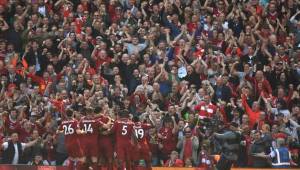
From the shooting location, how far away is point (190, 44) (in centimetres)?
2781

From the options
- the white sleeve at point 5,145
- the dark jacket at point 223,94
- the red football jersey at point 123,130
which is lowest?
the white sleeve at point 5,145

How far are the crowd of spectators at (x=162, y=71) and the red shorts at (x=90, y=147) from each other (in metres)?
2.35

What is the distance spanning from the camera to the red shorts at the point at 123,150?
2147 cm

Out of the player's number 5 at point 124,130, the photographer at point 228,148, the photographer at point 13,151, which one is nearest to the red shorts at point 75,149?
the player's number 5 at point 124,130

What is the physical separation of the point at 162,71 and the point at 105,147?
5421 mm

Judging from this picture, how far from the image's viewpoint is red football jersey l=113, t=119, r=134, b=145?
21.3 meters

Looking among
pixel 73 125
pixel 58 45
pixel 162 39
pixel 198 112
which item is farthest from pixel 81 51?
pixel 73 125

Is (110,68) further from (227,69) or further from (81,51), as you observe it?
(227,69)

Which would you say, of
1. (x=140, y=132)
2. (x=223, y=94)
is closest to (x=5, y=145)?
(x=140, y=132)

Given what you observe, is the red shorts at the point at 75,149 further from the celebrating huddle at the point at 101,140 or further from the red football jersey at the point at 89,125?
the red football jersey at the point at 89,125

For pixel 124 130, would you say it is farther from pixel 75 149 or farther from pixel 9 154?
pixel 9 154

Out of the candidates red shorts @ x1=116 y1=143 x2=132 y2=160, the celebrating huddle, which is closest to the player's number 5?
the celebrating huddle

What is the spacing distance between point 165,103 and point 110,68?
2096mm

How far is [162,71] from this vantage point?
26.5 meters
